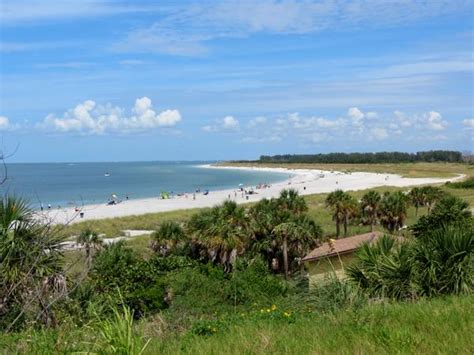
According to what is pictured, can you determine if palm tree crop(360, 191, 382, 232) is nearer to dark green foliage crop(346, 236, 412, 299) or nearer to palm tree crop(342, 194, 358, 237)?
palm tree crop(342, 194, 358, 237)

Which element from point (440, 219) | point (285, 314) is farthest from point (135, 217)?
point (285, 314)

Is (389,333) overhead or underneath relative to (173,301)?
overhead

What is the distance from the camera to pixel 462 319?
7180mm

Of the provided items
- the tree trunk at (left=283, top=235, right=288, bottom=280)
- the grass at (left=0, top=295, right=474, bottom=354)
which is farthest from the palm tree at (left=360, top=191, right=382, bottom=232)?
the grass at (left=0, top=295, right=474, bottom=354)

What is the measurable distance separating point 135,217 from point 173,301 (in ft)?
157

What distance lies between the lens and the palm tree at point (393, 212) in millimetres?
45406

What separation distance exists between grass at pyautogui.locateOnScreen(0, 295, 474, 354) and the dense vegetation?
0.03 meters

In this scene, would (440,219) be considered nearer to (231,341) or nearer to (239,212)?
(239,212)

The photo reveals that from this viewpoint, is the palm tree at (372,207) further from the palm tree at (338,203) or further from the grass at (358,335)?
the grass at (358,335)

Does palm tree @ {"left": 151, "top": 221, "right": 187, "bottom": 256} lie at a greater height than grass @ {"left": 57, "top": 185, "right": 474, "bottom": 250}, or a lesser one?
greater

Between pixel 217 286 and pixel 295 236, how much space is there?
8.29 meters

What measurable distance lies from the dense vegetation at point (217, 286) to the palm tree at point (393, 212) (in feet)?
37.6

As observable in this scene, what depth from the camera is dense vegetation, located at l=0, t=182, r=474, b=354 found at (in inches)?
278

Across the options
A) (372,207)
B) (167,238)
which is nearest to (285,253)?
(167,238)
